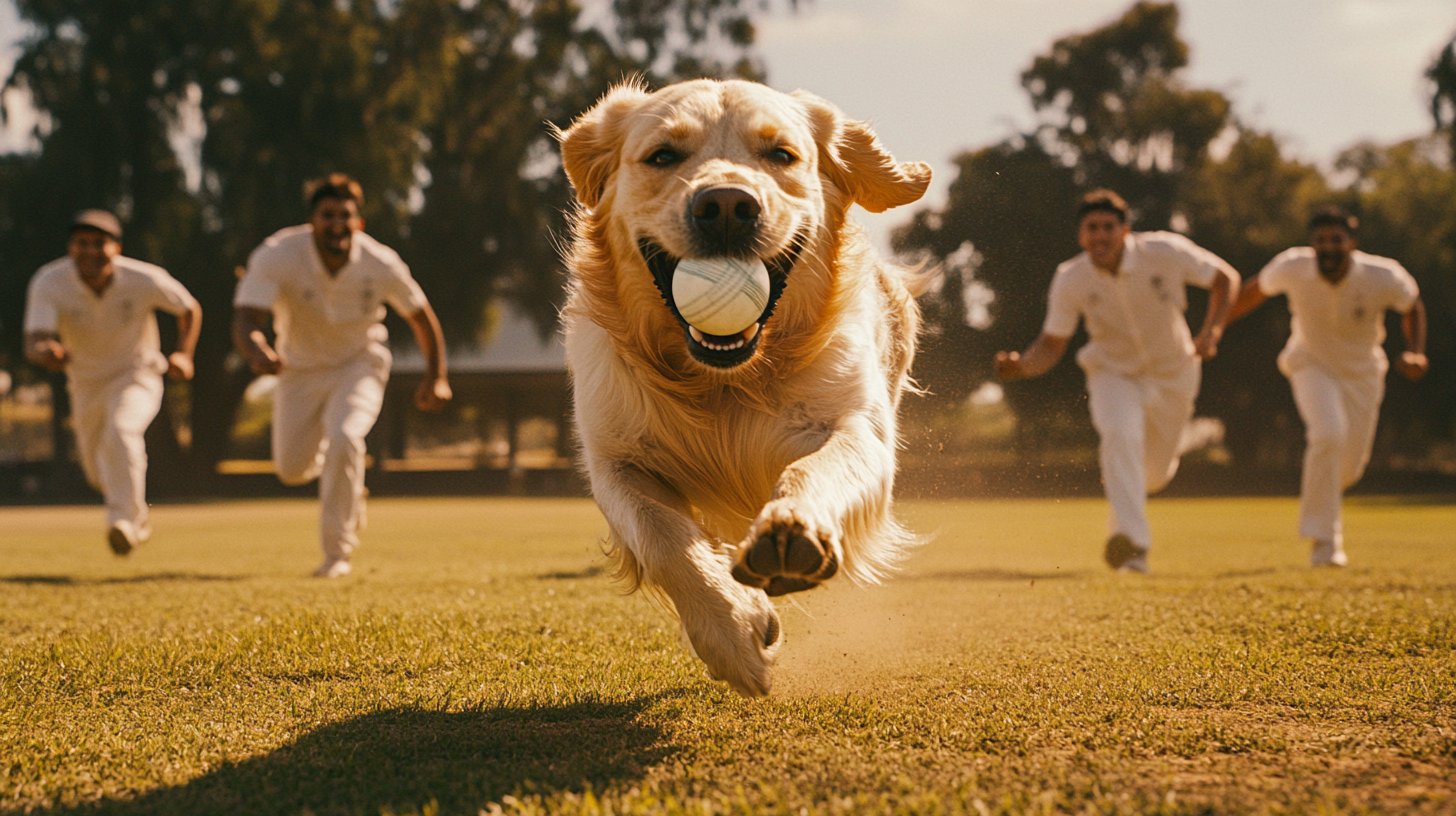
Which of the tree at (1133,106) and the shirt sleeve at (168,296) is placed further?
the tree at (1133,106)

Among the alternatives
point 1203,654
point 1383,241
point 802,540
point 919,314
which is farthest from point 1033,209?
point 1383,241

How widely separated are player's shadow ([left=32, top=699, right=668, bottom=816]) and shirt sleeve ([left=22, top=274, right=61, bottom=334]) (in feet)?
22.9

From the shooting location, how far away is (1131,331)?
8.20m

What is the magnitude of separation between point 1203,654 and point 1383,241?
3668 cm

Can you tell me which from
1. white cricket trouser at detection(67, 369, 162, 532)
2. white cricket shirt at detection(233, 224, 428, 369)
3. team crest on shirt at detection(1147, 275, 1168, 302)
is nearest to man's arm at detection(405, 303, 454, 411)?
white cricket shirt at detection(233, 224, 428, 369)

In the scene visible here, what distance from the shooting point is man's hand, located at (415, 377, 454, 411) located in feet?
25.0

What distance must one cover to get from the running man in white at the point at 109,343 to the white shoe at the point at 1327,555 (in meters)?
8.89

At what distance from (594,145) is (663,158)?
0.54 meters

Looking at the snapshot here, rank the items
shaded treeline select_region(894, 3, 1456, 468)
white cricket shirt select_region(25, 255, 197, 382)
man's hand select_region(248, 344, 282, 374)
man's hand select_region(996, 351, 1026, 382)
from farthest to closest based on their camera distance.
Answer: shaded treeline select_region(894, 3, 1456, 468), white cricket shirt select_region(25, 255, 197, 382), man's hand select_region(248, 344, 282, 374), man's hand select_region(996, 351, 1026, 382)

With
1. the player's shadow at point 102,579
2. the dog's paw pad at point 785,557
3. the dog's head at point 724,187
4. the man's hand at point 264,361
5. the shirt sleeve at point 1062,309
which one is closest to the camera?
the dog's paw pad at point 785,557

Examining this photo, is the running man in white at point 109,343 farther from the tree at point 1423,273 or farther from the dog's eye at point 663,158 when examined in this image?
the tree at point 1423,273

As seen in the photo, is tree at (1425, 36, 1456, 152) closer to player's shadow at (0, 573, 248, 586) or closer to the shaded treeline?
the shaded treeline

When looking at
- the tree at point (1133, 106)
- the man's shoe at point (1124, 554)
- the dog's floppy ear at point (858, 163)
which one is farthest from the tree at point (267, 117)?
the dog's floppy ear at point (858, 163)

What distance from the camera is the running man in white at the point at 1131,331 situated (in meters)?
7.97
